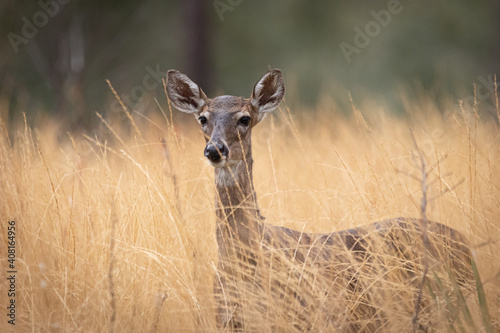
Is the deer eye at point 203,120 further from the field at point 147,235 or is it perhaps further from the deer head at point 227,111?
the field at point 147,235

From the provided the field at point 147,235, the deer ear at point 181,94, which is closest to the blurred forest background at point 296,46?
the deer ear at point 181,94

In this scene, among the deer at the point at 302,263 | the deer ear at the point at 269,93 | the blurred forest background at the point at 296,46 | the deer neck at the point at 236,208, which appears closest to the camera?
the deer at the point at 302,263

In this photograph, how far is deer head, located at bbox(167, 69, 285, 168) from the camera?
328 centimetres

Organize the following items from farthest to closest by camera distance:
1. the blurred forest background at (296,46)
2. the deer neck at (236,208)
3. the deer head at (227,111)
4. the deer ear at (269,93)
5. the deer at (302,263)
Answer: the blurred forest background at (296,46) → the deer ear at (269,93) → the deer head at (227,111) → the deer neck at (236,208) → the deer at (302,263)

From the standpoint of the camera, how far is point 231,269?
3.06m

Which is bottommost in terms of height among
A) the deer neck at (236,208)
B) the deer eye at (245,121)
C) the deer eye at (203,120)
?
the deer neck at (236,208)

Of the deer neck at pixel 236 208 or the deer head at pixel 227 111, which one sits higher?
the deer head at pixel 227 111

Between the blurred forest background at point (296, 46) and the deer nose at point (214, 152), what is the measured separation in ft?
35.8

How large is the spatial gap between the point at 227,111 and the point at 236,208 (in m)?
0.65

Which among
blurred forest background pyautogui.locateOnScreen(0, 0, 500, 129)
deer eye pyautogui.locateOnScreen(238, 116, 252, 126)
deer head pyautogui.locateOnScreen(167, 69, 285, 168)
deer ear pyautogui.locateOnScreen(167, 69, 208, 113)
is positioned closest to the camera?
deer head pyautogui.locateOnScreen(167, 69, 285, 168)

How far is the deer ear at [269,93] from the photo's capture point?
376 cm

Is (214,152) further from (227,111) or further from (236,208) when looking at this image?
(227,111)

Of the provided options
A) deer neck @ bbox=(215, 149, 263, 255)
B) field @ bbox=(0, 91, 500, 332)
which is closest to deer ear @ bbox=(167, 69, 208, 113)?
field @ bbox=(0, 91, 500, 332)

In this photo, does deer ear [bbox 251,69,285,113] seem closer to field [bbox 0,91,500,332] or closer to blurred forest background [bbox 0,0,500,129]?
field [bbox 0,91,500,332]
